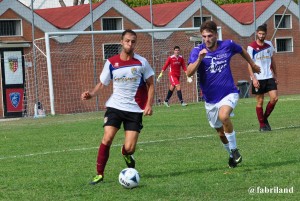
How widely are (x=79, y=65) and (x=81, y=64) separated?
4.1 inches

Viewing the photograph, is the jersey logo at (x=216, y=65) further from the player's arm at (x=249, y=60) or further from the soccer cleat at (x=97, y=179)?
the soccer cleat at (x=97, y=179)

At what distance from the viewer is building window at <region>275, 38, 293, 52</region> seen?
39.3 m

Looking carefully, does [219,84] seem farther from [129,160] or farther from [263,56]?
[263,56]

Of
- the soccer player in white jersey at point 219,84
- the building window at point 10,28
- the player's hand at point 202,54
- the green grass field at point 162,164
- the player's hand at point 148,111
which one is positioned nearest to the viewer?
the green grass field at point 162,164

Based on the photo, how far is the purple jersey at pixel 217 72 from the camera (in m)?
10.6

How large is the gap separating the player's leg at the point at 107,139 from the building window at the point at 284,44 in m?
30.2

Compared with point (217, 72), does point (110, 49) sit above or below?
above

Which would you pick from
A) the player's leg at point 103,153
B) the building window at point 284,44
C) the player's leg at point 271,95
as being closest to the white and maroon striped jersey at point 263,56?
the player's leg at point 271,95

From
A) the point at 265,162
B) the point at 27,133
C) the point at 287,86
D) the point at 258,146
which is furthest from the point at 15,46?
the point at 265,162

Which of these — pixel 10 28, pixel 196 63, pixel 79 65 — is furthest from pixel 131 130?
pixel 10 28

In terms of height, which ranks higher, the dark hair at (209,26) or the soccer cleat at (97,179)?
the dark hair at (209,26)

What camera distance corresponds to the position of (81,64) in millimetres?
30938

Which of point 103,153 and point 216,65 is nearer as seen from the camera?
point 103,153

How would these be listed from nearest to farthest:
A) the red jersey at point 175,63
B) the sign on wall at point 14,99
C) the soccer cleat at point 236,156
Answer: the soccer cleat at point 236,156
the red jersey at point 175,63
the sign on wall at point 14,99
